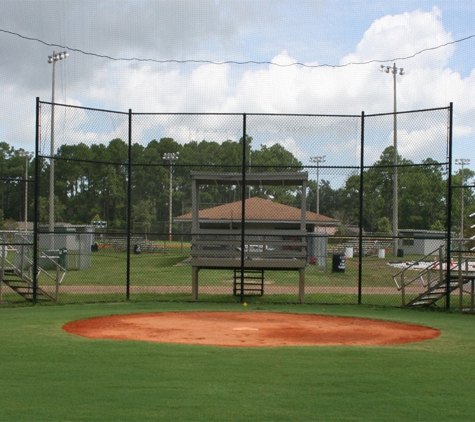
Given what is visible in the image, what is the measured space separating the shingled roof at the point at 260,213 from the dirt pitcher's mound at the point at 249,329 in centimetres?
499

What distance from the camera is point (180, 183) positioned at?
17016mm

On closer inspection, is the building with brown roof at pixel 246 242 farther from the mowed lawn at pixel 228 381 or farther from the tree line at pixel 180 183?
the mowed lawn at pixel 228 381

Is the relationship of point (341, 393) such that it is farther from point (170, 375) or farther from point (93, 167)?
point (93, 167)

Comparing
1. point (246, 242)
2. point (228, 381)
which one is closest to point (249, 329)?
point (228, 381)

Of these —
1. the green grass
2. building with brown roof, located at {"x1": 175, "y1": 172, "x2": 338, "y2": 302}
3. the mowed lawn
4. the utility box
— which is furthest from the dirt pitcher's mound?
the utility box

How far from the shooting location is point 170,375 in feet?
21.3

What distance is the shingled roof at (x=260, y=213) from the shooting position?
58.0 feet

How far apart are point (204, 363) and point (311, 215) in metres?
11.5

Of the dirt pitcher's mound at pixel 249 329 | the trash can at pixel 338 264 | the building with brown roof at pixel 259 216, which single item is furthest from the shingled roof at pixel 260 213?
the trash can at pixel 338 264

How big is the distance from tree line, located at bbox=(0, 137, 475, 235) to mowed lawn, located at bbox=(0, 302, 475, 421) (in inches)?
296

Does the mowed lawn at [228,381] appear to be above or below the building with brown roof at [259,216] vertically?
below

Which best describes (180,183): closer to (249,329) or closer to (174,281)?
(174,281)

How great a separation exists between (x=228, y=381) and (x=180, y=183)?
1116cm

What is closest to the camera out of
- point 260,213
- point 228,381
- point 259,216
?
point 228,381
